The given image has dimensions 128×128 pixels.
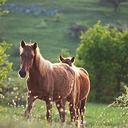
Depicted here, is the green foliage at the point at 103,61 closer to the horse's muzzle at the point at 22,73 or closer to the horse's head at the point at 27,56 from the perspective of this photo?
the horse's head at the point at 27,56

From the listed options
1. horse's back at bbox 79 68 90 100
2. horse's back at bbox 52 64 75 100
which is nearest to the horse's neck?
horse's back at bbox 52 64 75 100

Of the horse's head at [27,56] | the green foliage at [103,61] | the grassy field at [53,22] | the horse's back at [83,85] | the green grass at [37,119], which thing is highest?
the horse's head at [27,56]

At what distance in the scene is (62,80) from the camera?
10828 millimetres

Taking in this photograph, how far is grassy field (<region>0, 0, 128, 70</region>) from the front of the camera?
178 ft

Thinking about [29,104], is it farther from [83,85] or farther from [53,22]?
[53,22]

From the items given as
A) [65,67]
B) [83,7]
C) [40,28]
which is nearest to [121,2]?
[83,7]

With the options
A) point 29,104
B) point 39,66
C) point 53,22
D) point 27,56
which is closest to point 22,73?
point 27,56

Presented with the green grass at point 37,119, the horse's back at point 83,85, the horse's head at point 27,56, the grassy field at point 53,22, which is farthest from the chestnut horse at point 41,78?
the grassy field at point 53,22

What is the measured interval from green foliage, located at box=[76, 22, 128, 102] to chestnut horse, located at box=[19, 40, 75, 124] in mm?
21928

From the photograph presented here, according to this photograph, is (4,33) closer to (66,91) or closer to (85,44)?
(85,44)

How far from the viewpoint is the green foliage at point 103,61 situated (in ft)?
109

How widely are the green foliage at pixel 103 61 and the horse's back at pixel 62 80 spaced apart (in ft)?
69.6

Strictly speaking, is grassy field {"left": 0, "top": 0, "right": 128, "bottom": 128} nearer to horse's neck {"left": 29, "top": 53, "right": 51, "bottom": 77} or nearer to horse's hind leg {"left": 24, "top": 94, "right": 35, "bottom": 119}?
horse's neck {"left": 29, "top": 53, "right": 51, "bottom": 77}

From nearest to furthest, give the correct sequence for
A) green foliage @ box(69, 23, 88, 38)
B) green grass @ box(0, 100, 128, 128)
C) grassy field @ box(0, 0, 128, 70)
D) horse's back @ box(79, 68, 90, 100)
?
1. green grass @ box(0, 100, 128, 128)
2. horse's back @ box(79, 68, 90, 100)
3. grassy field @ box(0, 0, 128, 70)
4. green foliage @ box(69, 23, 88, 38)
